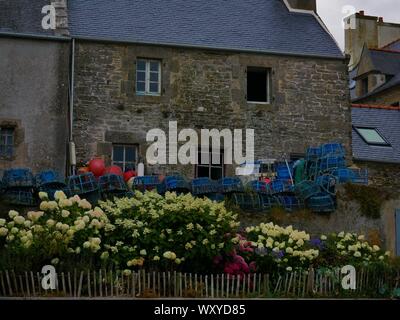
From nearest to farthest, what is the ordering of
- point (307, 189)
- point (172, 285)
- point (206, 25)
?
point (172, 285) → point (307, 189) → point (206, 25)

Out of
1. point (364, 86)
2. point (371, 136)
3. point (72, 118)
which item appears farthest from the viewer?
point (364, 86)

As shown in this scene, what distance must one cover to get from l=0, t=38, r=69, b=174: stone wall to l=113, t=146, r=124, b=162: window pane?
296 cm

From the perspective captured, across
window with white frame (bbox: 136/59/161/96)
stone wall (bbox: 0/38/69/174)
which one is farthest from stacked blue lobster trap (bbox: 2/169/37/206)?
window with white frame (bbox: 136/59/161/96)

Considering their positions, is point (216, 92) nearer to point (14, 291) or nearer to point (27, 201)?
point (27, 201)

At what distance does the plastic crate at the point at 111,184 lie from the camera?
18.7 m

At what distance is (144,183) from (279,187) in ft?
9.44

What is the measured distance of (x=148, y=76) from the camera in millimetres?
24422

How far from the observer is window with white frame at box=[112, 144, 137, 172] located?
77.5 ft

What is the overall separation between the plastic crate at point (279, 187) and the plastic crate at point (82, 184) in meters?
3.76

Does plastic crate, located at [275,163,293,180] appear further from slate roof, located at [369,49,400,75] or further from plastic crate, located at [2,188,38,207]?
slate roof, located at [369,49,400,75]

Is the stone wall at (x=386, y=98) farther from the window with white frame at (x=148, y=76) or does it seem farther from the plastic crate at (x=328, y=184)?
the plastic crate at (x=328, y=184)

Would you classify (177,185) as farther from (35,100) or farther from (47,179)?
(35,100)

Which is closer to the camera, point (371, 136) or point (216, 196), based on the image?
point (216, 196)

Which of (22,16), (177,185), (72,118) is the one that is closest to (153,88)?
(72,118)
